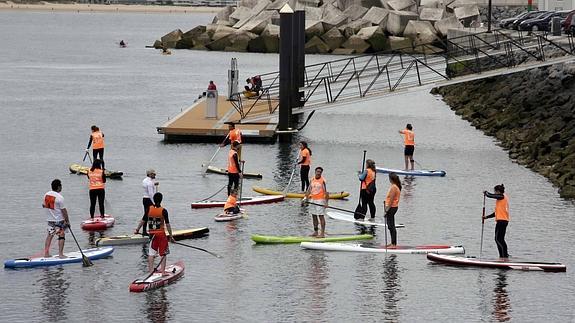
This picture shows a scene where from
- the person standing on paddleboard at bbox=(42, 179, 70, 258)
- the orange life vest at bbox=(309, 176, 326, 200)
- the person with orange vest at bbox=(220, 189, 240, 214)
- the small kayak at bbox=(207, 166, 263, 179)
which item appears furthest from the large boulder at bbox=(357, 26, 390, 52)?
the person standing on paddleboard at bbox=(42, 179, 70, 258)

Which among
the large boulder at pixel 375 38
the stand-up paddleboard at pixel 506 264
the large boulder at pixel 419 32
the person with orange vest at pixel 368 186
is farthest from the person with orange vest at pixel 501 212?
the large boulder at pixel 419 32

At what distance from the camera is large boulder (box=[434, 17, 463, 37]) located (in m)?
130

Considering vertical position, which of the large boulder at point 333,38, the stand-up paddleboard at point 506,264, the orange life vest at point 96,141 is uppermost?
the large boulder at point 333,38

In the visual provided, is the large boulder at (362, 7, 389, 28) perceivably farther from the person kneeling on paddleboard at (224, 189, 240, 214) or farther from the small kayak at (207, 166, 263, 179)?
the person kneeling on paddleboard at (224, 189, 240, 214)

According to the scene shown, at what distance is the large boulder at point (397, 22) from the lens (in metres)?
127

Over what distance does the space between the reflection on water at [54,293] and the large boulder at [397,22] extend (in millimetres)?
100818

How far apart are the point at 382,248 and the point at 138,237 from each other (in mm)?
6425

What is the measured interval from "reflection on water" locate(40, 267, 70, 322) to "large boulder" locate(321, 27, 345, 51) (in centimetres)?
9610

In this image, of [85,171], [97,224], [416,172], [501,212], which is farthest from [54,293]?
[416,172]

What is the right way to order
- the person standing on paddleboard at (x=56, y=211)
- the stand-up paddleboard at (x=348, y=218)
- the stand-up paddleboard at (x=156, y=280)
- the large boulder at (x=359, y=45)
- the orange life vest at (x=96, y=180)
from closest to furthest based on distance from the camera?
1. the stand-up paddleboard at (x=156, y=280)
2. the person standing on paddleboard at (x=56, y=211)
3. the orange life vest at (x=96, y=180)
4. the stand-up paddleboard at (x=348, y=218)
5. the large boulder at (x=359, y=45)

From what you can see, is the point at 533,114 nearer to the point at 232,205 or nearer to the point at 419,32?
the point at 232,205

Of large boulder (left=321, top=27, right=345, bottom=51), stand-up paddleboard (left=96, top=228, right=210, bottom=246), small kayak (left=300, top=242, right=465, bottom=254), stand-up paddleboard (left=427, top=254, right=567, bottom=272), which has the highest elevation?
large boulder (left=321, top=27, right=345, bottom=51)

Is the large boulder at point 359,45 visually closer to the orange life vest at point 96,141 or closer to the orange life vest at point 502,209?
the orange life vest at point 96,141

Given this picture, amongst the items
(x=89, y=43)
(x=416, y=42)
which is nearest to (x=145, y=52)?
(x=89, y=43)
